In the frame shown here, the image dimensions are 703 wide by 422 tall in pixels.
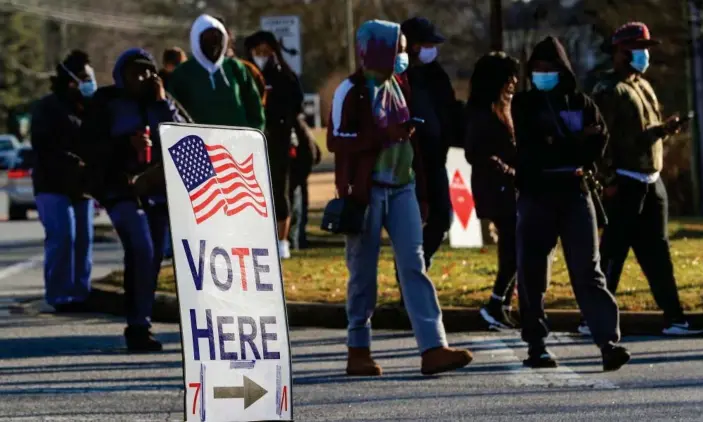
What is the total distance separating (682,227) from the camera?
872 inches

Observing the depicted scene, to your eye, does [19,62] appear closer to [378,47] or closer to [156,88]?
[156,88]

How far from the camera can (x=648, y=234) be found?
38.8ft

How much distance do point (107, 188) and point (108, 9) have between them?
8200cm

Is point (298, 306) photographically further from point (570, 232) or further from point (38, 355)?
point (570, 232)

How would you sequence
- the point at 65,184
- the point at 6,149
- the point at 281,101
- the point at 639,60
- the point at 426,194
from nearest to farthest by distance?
the point at 426,194, the point at 639,60, the point at 65,184, the point at 281,101, the point at 6,149

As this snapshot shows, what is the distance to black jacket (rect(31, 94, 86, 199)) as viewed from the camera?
1359cm

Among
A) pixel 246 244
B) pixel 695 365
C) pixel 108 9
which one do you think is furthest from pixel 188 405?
pixel 108 9

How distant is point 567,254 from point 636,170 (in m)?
1.57

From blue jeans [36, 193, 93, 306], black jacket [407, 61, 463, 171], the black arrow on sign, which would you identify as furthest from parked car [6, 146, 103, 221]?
the black arrow on sign

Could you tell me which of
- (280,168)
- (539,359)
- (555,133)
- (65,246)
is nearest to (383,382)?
(539,359)

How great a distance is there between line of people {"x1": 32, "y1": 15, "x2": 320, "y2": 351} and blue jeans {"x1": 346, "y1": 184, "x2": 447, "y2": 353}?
1164 millimetres

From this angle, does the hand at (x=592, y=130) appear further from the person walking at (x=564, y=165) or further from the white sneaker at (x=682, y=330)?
the white sneaker at (x=682, y=330)

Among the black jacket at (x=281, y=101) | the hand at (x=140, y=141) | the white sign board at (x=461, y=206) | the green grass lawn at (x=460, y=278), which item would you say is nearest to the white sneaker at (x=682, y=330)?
the green grass lawn at (x=460, y=278)

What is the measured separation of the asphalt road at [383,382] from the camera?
28.0 feet
